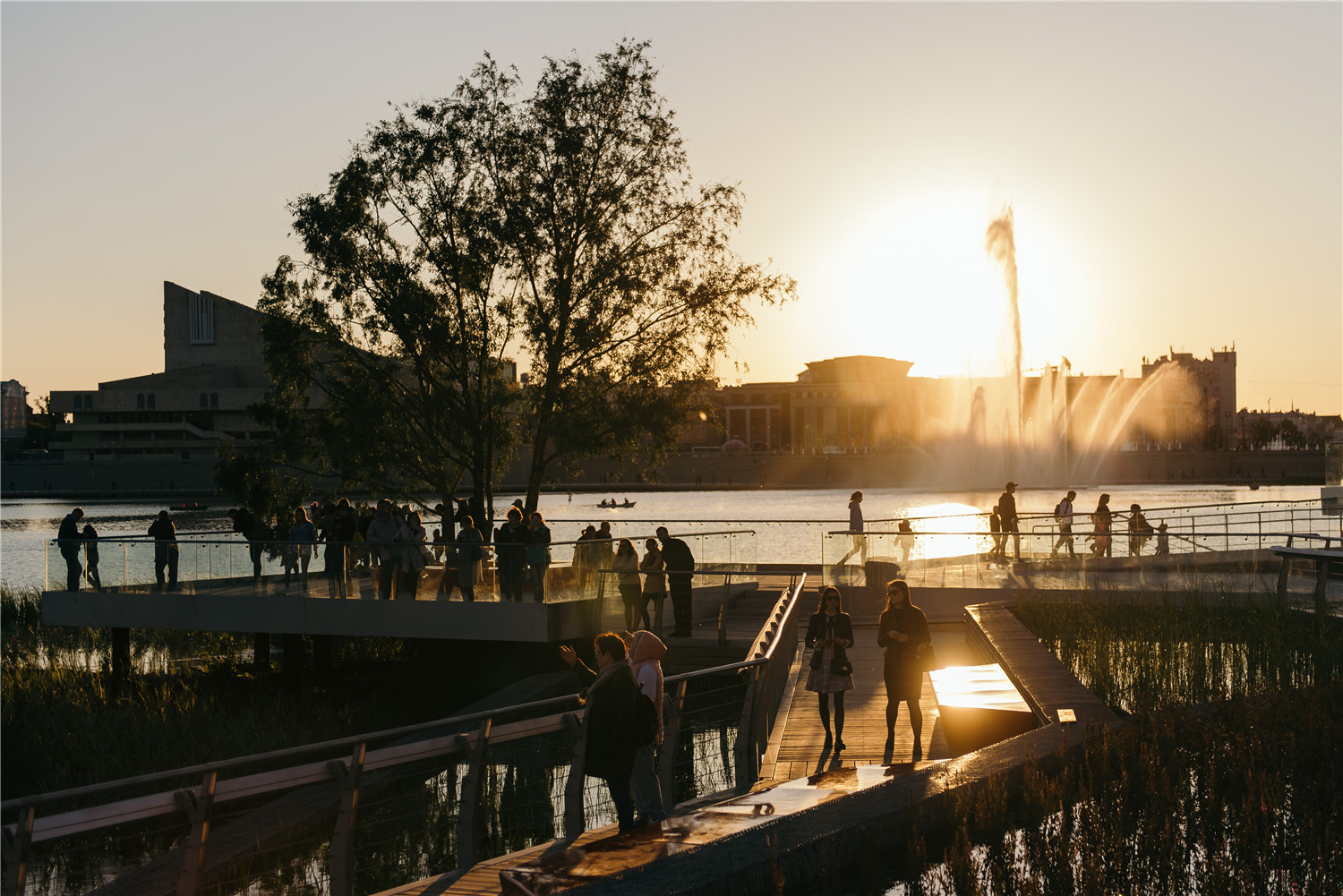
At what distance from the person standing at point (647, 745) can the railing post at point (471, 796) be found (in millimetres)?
1292

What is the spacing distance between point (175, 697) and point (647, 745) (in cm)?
1717

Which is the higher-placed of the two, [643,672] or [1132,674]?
[643,672]

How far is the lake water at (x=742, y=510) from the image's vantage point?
169 feet

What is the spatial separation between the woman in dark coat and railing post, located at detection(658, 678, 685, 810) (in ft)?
10.6

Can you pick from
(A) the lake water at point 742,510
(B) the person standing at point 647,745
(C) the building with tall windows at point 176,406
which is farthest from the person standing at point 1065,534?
(C) the building with tall windows at point 176,406

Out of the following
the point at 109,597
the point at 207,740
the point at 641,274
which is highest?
the point at 641,274

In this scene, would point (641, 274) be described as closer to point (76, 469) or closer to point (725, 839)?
point (725, 839)

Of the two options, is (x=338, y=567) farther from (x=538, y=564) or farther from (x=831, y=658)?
(x=831, y=658)

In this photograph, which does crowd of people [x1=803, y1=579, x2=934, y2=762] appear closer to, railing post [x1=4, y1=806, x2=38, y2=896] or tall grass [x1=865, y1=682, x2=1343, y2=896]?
tall grass [x1=865, y1=682, x2=1343, y2=896]

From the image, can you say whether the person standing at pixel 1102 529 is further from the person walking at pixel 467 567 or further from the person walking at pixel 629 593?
the person walking at pixel 467 567

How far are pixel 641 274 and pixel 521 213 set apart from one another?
3.46m

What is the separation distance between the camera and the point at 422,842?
34.0ft

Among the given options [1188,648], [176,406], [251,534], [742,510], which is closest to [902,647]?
[1188,648]

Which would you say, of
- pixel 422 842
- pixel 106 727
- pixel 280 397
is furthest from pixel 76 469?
pixel 422 842
